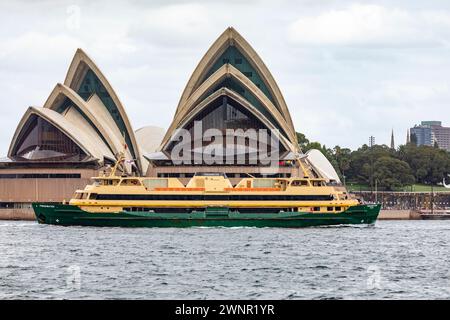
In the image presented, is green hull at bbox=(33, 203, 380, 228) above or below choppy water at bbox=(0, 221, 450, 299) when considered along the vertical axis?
above

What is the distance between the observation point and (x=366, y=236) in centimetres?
6259

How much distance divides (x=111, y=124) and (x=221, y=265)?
222ft

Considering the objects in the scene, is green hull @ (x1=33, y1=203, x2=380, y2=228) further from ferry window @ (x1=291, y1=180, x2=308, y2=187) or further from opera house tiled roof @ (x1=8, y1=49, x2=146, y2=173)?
opera house tiled roof @ (x1=8, y1=49, x2=146, y2=173)

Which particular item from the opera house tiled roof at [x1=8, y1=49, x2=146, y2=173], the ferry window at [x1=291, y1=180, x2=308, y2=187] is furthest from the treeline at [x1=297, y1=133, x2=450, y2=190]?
the ferry window at [x1=291, y1=180, x2=308, y2=187]

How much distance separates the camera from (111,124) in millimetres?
107688

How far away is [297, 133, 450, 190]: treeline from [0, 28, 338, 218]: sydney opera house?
3577cm

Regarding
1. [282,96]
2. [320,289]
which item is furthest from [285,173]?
[320,289]

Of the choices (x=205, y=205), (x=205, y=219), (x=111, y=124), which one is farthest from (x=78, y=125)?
(x=205, y=219)

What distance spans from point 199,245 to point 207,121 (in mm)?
51965

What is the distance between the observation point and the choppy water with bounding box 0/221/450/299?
109 feet

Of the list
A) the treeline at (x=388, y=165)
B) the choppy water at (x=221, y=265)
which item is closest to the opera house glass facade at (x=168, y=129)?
the choppy water at (x=221, y=265)

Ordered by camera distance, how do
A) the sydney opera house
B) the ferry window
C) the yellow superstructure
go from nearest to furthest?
the yellow superstructure, the ferry window, the sydney opera house

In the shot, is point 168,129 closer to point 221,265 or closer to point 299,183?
point 299,183

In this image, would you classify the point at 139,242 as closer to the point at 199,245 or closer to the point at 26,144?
the point at 199,245
